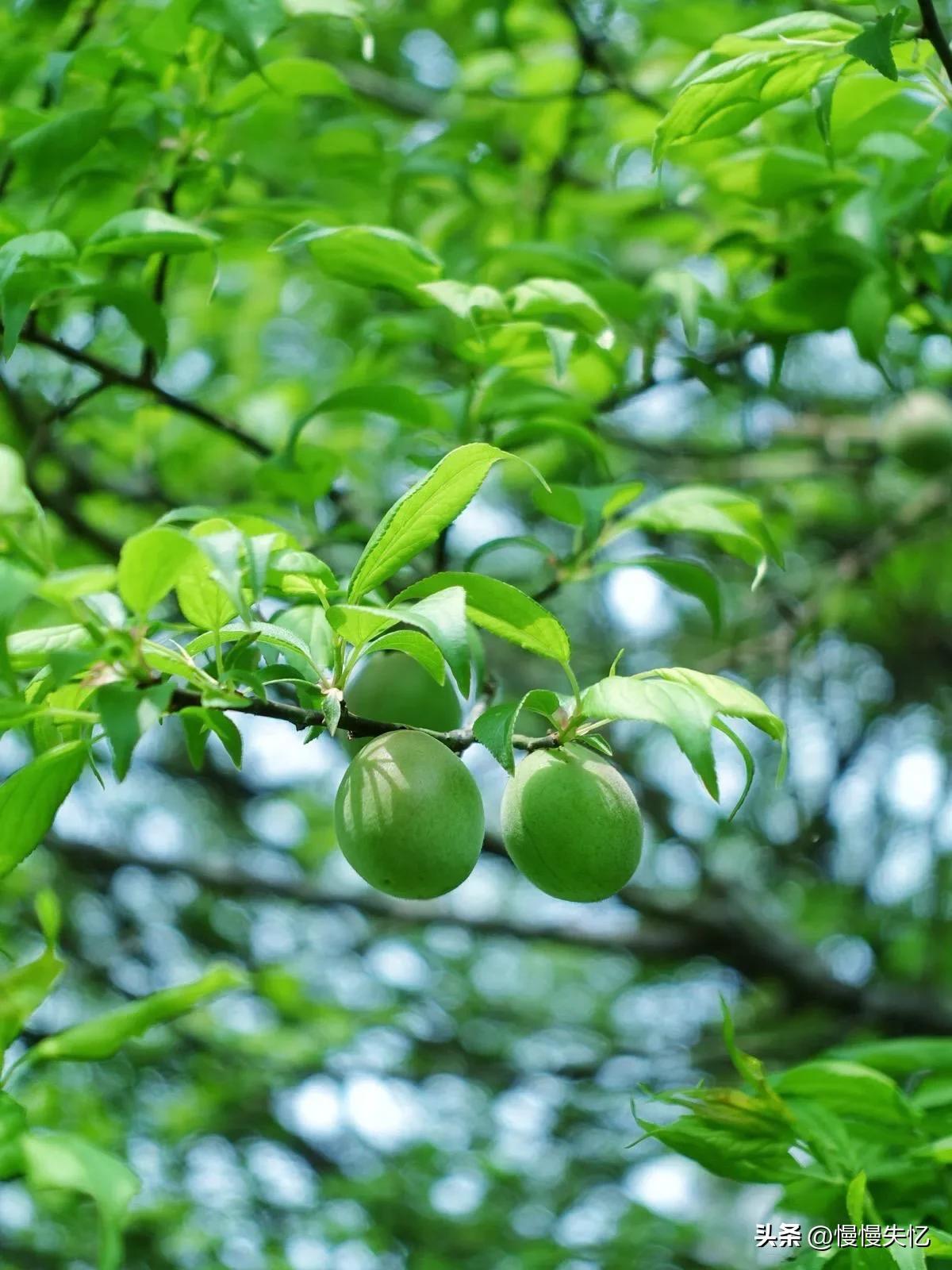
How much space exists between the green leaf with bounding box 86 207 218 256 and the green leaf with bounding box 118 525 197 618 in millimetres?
670

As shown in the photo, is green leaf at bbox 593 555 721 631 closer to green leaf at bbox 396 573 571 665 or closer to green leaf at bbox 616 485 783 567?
green leaf at bbox 616 485 783 567

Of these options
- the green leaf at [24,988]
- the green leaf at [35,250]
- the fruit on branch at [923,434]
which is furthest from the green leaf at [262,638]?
the fruit on branch at [923,434]

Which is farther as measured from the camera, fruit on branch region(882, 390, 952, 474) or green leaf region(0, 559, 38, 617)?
fruit on branch region(882, 390, 952, 474)

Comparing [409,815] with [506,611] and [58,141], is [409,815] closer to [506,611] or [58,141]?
[506,611]

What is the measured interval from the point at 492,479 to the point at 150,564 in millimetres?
3756

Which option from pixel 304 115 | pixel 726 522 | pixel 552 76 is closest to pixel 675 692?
pixel 726 522

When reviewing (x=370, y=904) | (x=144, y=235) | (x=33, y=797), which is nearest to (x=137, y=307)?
(x=144, y=235)

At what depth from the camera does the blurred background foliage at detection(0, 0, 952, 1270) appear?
77.2 inches

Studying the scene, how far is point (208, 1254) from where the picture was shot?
150 inches

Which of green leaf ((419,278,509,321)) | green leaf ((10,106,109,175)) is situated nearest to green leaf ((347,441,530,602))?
green leaf ((419,278,509,321))

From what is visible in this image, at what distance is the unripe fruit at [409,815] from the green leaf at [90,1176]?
1.12ft

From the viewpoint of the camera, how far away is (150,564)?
1.05 meters

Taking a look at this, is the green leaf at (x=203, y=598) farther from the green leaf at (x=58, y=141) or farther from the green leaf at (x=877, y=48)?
the green leaf at (x=58, y=141)

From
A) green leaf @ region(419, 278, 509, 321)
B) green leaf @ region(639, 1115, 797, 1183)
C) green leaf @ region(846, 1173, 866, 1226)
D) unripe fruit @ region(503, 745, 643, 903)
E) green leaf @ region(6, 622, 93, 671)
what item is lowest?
green leaf @ region(639, 1115, 797, 1183)
